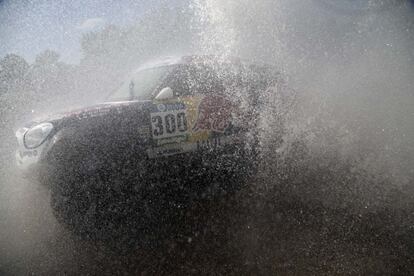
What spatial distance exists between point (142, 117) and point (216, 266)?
199cm

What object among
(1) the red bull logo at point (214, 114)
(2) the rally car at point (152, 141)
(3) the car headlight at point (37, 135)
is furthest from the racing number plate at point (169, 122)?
(3) the car headlight at point (37, 135)

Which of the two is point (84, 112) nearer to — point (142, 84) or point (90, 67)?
point (142, 84)

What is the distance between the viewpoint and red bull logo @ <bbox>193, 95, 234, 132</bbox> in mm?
4652

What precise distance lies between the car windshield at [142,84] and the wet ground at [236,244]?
1.58 m

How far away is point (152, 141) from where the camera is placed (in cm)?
424

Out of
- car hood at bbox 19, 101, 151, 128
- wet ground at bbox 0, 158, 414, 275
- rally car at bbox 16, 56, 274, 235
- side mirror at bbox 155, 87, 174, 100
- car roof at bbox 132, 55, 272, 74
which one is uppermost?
car roof at bbox 132, 55, 272, 74

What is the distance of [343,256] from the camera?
3.10 m

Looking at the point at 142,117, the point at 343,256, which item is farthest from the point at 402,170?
the point at 142,117

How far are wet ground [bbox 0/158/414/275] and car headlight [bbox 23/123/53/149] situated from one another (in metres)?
0.54

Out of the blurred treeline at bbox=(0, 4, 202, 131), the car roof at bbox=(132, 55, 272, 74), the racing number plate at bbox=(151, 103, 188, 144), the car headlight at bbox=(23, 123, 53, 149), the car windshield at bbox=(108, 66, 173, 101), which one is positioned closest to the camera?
the car headlight at bbox=(23, 123, 53, 149)

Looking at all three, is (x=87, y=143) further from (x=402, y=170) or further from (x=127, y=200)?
(x=402, y=170)

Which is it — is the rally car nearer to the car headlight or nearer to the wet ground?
the car headlight

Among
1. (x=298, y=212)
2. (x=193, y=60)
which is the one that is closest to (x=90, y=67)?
(x=193, y=60)

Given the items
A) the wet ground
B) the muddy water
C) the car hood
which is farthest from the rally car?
the wet ground
